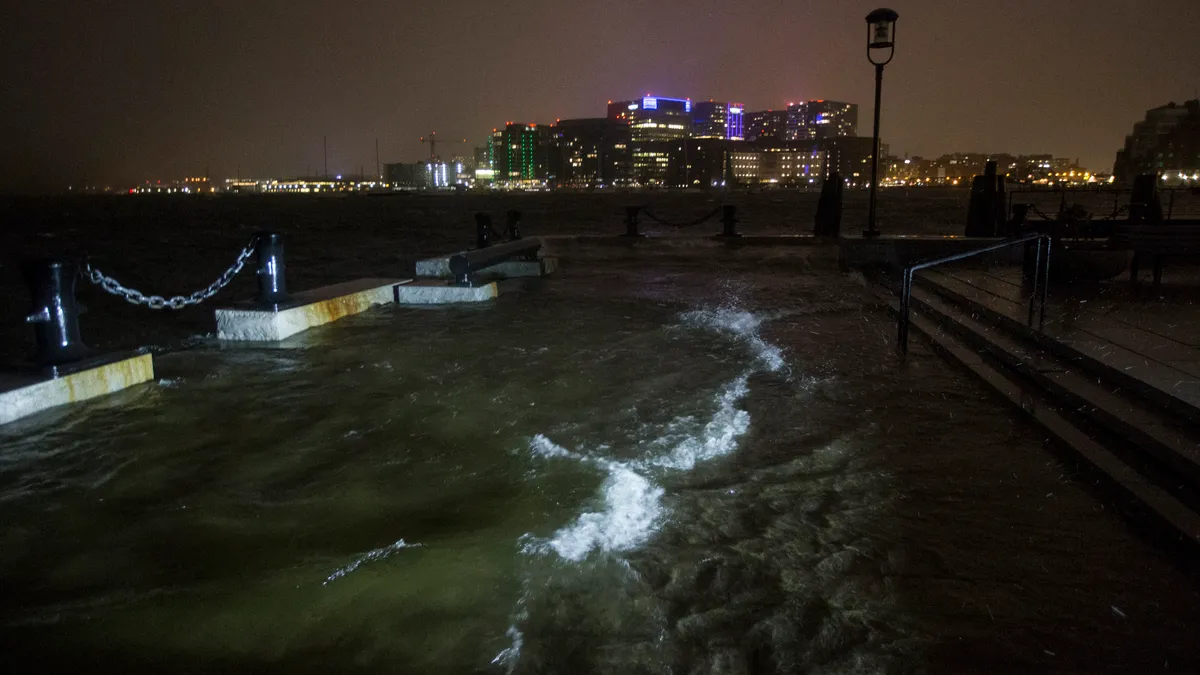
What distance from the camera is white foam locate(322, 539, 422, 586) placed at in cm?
395

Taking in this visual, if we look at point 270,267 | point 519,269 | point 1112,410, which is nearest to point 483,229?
point 519,269

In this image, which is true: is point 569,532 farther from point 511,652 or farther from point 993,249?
point 993,249

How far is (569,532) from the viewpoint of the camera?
174 inches

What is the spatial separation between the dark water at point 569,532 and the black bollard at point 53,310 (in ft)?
2.08


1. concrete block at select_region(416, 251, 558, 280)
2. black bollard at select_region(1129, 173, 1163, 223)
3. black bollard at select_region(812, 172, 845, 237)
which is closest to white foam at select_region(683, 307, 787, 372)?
concrete block at select_region(416, 251, 558, 280)

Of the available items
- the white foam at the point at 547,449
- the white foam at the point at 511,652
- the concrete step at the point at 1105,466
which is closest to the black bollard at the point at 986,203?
the concrete step at the point at 1105,466

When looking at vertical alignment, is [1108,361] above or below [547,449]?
above

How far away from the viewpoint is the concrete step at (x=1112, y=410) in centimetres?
450

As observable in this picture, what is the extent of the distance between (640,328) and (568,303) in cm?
268

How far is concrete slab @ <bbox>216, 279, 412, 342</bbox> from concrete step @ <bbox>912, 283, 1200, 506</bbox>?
27.4 ft

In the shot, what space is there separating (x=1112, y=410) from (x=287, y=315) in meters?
9.03

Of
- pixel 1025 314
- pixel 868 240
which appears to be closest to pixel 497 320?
pixel 1025 314

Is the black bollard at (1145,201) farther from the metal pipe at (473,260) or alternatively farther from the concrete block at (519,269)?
the metal pipe at (473,260)

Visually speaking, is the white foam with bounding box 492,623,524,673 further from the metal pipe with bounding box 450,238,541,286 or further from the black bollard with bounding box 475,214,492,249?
the black bollard with bounding box 475,214,492,249
